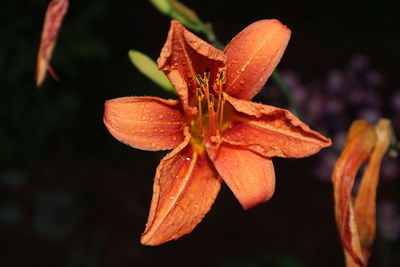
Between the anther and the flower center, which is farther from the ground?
the anther

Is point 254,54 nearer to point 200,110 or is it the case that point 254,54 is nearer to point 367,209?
point 200,110

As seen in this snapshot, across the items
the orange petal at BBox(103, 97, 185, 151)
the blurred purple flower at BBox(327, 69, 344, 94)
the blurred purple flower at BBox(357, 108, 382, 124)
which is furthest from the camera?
the blurred purple flower at BBox(327, 69, 344, 94)

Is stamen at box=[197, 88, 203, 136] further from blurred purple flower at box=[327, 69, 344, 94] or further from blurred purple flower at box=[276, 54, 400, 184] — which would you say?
blurred purple flower at box=[327, 69, 344, 94]

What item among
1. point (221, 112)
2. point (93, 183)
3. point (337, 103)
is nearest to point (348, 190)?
point (221, 112)

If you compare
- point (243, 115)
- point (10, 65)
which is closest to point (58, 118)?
point (10, 65)

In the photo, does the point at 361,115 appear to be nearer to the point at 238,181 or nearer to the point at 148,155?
the point at 148,155

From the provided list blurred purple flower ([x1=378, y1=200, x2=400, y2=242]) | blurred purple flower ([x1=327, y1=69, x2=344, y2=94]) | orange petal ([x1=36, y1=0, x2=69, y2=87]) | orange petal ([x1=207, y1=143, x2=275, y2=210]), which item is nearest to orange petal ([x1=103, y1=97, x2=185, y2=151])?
orange petal ([x1=207, y1=143, x2=275, y2=210])
